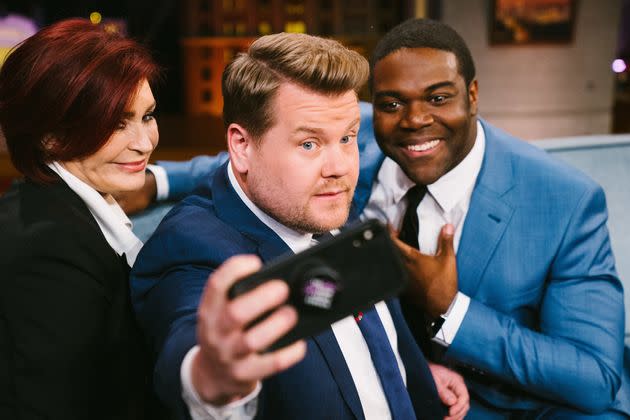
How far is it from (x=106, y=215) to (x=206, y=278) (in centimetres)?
45

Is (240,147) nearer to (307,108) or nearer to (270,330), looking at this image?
(307,108)

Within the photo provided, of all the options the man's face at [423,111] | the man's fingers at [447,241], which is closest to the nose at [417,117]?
the man's face at [423,111]

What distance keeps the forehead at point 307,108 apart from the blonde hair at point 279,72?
11 mm

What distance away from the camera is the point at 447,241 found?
1.49 m

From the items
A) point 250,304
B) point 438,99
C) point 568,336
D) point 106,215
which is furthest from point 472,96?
point 250,304

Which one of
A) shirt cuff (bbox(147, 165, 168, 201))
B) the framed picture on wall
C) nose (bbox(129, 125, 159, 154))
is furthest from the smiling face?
the framed picture on wall

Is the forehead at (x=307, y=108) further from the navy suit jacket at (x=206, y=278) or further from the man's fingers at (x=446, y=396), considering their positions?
the man's fingers at (x=446, y=396)

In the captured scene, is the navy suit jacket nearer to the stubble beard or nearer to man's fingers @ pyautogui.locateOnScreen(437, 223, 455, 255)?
the stubble beard

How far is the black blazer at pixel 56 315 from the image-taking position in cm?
112

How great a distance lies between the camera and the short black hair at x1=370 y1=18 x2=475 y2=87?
1519 millimetres

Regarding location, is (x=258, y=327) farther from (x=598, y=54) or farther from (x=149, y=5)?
(x=149, y=5)

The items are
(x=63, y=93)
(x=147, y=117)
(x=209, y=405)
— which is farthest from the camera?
(x=147, y=117)

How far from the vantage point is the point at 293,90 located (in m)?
1.07

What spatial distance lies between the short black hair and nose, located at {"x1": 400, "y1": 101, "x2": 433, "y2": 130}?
148mm
